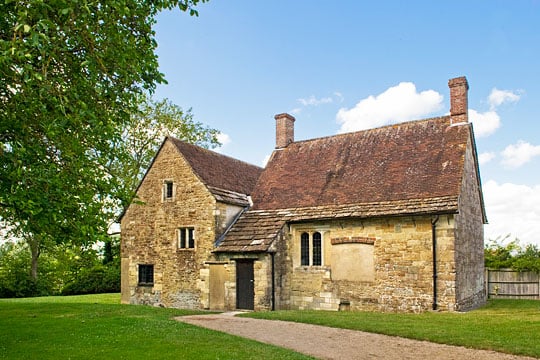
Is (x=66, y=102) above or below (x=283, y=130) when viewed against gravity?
below

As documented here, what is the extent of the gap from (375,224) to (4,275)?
26305 millimetres

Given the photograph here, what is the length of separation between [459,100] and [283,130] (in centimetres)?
974

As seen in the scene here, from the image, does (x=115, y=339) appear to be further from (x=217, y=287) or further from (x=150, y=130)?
(x=150, y=130)

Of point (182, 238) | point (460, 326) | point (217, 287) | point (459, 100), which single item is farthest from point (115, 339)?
point (459, 100)

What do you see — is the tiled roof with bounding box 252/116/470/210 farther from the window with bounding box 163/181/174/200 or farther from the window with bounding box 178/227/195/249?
the window with bounding box 163/181/174/200

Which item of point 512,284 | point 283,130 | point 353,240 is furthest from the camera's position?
point 283,130

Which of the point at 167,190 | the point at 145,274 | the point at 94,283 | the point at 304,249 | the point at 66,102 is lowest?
the point at 94,283

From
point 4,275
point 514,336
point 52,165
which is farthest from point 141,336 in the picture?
point 4,275

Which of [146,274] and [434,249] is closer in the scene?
[434,249]

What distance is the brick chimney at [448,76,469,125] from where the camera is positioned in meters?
22.2

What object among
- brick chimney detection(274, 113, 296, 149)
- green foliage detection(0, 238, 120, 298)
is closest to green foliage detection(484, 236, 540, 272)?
brick chimney detection(274, 113, 296, 149)

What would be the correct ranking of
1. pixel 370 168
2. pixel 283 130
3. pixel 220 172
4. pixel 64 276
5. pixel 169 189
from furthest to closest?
pixel 64 276 → pixel 283 130 → pixel 220 172 → pixel 169 189 → pixel 370 168

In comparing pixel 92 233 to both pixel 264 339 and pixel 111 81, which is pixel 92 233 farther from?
pixel 264 339

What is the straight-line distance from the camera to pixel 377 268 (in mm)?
20141
